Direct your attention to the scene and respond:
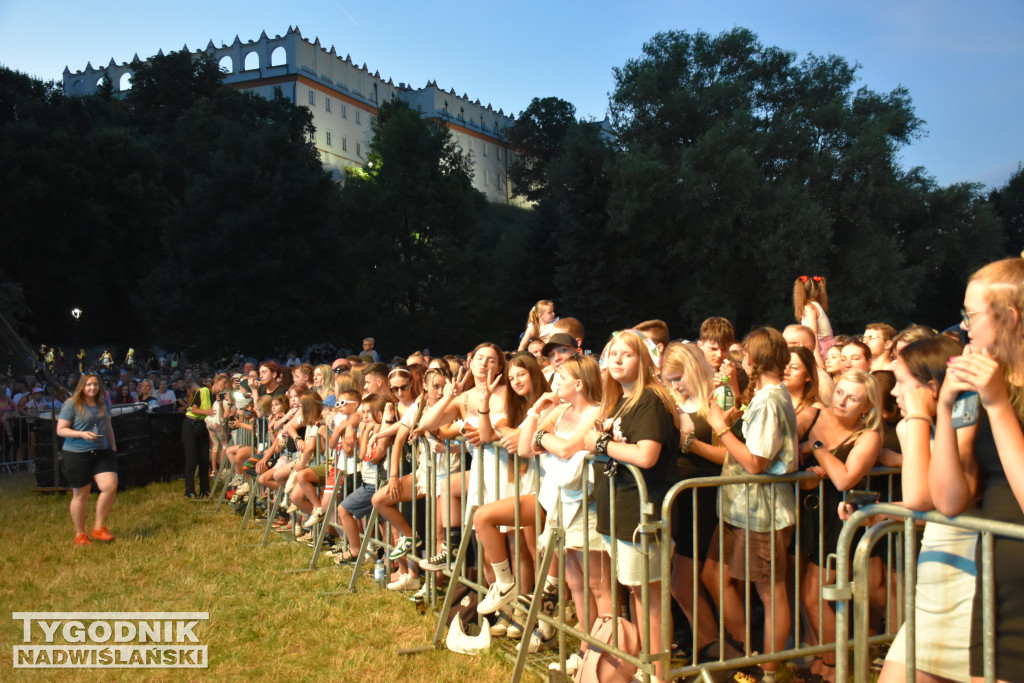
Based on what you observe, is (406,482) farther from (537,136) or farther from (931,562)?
(537,136)

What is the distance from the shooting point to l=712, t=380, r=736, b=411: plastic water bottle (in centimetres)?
525

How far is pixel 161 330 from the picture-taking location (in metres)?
35.6

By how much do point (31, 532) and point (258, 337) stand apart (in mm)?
25979

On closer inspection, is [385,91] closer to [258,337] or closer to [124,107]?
[124,107]

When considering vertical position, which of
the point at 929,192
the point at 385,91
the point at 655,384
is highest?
the point at 385,91

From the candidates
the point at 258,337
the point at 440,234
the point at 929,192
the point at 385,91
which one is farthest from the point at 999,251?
the point at 385,91

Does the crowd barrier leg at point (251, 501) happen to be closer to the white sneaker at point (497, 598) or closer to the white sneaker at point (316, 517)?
the white sneaker at point (316, 517)

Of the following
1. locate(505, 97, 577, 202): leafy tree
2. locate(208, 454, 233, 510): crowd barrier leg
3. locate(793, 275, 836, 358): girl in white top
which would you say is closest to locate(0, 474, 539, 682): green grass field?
locate(208, 454, 233, 510): crowd barrier leg

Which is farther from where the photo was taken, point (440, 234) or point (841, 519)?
point (440, 234)

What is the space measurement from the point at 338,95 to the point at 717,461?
84903 mm

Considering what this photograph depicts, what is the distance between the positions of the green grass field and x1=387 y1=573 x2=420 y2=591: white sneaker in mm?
88

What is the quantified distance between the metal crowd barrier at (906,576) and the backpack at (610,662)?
154cm

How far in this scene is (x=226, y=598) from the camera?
707cm

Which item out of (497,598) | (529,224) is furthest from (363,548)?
(529,224)
